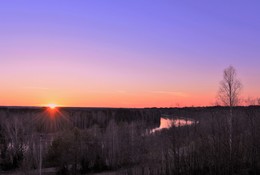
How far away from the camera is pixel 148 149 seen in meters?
66.6

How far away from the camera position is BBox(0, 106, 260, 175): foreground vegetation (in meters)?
48.2

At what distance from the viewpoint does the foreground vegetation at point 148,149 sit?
1896 inches

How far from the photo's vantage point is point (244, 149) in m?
49.1

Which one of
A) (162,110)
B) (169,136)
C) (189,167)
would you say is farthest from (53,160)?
(162,110)

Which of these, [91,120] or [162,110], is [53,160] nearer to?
[91,120]

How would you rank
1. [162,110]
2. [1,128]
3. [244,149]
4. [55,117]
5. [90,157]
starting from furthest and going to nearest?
[162,110]
[55,117]
[1,128]
[90,157]
[244,149]

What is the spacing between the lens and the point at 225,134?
50.2 m

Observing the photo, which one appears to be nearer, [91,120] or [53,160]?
[53,160]

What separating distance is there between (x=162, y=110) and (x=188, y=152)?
145209 mm

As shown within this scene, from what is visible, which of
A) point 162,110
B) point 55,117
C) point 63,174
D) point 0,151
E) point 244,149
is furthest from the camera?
point 162,110

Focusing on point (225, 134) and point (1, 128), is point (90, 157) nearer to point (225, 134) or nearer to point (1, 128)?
point (225, 134)

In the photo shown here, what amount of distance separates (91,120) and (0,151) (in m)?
62.0

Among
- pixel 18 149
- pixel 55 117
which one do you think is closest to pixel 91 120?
pixel 55 117

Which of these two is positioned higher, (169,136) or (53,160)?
(169,136)
